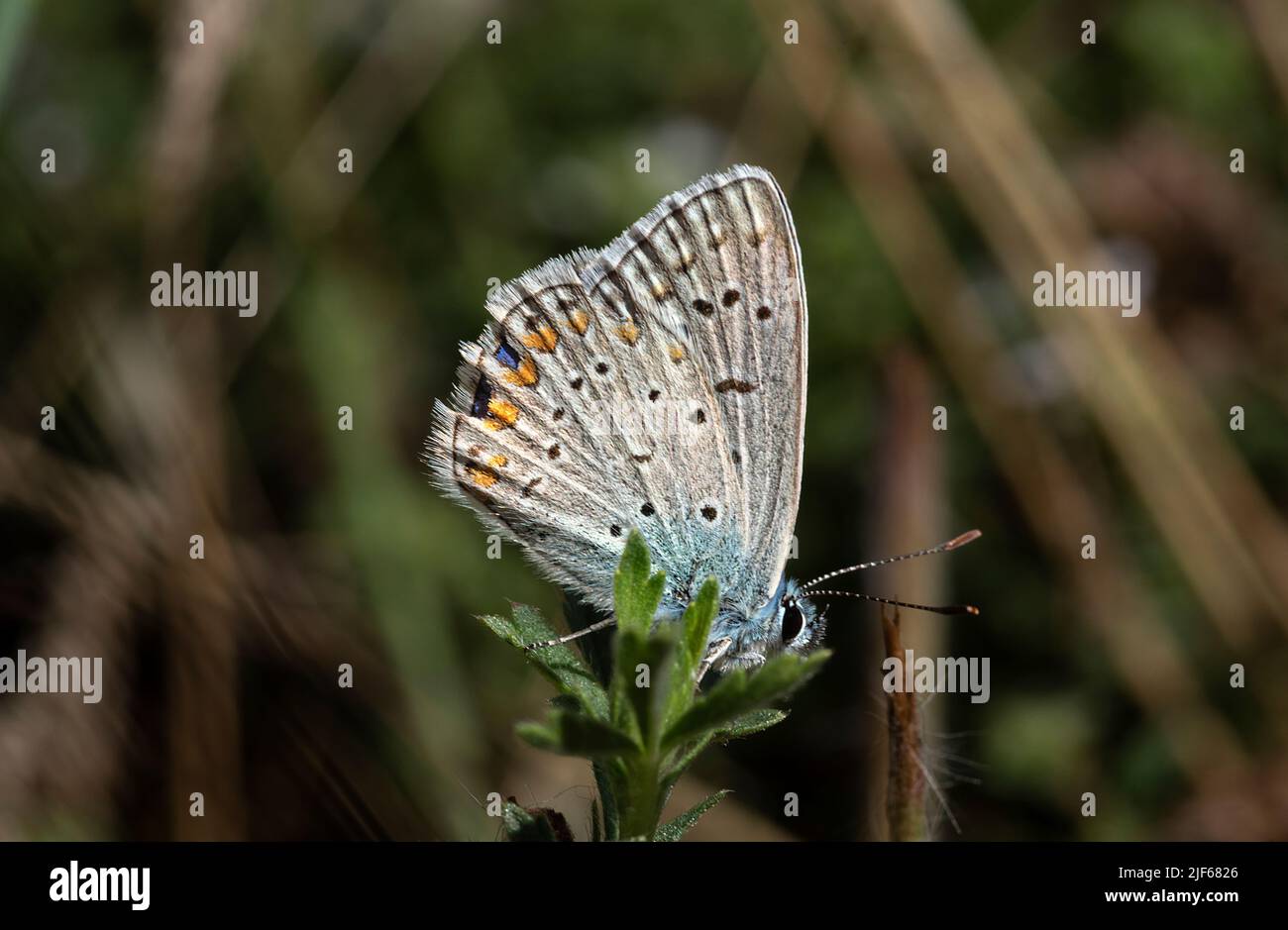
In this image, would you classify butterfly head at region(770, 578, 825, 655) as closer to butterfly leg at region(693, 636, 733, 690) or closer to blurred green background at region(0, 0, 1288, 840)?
butterfly leg at region(693, 636, 733, 690)

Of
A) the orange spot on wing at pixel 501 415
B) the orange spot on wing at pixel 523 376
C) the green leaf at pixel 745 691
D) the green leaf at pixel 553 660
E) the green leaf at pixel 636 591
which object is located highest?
the orange spot on wing at pixel 523 376

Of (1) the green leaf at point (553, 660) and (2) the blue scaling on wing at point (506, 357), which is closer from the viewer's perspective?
(1) the green leaf at point (553, 660)

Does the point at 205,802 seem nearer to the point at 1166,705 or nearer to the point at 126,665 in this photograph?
the point at 126,665

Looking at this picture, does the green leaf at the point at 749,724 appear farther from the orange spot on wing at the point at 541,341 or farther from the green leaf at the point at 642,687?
the orange spot on wing at the point at 541,341

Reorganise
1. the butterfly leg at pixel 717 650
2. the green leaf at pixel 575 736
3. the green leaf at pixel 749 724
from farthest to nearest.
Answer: the butterfly leg at pixel 717 650
the green leaf at pixel 749 724
the green leaf at pixel 575 736

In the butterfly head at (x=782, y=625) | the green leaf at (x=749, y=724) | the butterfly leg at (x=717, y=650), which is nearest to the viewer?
the green leaf at (x=749, y=724)

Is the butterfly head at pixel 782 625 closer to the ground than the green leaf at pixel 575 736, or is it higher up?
higher up

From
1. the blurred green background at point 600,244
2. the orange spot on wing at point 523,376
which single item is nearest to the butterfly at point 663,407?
the orange spot on wing at point 523,376

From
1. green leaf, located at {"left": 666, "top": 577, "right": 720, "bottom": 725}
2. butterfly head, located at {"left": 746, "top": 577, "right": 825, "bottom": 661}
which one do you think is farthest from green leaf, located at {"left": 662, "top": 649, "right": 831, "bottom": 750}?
butterfly head, located at {"left": 746, "top": 577, "right": 825, "bottom": 661}
